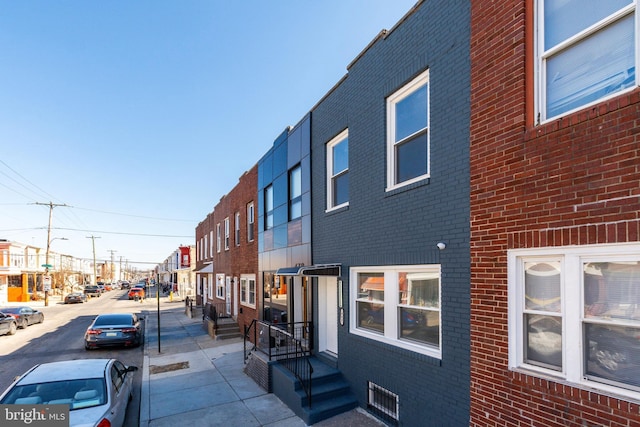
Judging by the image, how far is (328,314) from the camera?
8562mm

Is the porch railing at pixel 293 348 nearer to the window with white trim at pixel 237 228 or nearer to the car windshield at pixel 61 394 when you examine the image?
the car windshield at pixel 61 394

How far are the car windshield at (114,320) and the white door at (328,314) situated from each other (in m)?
9.24

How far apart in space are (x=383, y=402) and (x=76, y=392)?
5.07 m

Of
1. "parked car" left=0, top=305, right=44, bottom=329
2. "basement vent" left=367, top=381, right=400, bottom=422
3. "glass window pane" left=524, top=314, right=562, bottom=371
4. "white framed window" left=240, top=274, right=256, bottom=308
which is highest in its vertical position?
"glass window pane" left=524, top=314, right=562, bottom=371

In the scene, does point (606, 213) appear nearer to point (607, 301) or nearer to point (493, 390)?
point (607, 301)

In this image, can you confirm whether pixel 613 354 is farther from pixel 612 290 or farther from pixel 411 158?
pixel 411 158

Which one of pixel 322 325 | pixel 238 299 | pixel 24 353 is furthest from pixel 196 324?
Result: pixel 322 325

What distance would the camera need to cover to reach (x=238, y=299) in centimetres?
1609

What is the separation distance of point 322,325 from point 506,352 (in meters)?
5.18

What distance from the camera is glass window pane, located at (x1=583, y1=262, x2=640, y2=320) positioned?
3215 millimetres

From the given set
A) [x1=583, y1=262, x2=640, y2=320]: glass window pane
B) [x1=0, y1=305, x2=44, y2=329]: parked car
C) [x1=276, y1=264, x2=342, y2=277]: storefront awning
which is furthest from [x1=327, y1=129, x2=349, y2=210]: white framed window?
[x1=0, y1=305, x2=44, y2=329]: parked car

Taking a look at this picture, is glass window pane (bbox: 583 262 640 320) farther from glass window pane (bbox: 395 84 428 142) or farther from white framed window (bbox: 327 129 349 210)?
white framed window (bbox: 327 129 349 210)

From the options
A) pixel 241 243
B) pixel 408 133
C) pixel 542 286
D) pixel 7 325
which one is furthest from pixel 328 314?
pixel 7 325

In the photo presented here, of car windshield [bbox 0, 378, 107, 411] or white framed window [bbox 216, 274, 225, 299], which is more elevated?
car windshield [bbox 0, 378, 107, 411]
